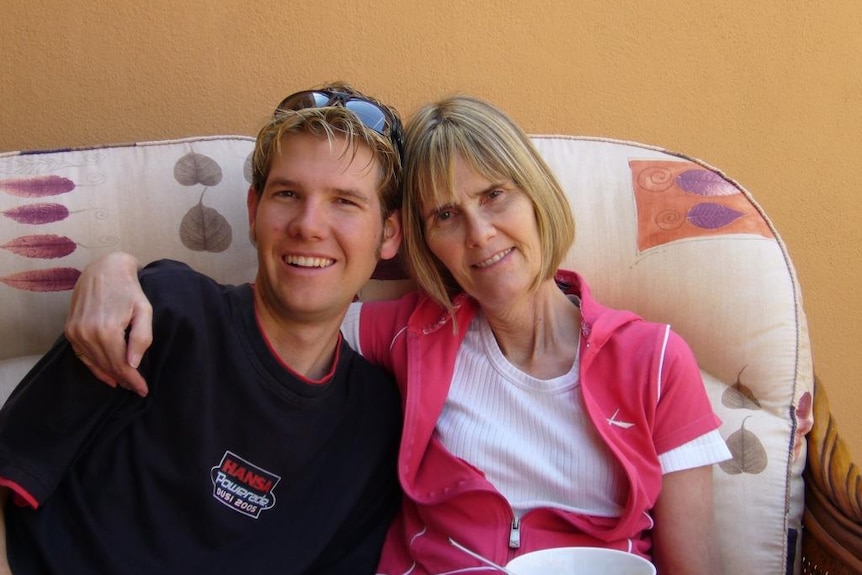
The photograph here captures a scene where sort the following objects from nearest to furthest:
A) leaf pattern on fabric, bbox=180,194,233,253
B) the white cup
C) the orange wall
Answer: the white cup, leaf pattern on fabric, bbox=180,194,233,253, the orange wall

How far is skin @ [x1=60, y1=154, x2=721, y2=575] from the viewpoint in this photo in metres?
1.58

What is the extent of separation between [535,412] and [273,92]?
1.26 meters

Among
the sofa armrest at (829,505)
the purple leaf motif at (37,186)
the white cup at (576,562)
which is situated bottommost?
the sofa armrest at (829,505)

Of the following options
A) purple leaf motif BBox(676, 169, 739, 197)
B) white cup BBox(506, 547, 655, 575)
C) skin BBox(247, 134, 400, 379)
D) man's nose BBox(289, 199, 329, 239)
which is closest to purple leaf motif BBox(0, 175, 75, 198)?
skin BBox(247, 134, 400, 379)

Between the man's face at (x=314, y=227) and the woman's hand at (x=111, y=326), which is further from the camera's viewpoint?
the man's face at (x=314, y=227)

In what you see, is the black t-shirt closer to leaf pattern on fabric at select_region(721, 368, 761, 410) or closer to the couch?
the couch

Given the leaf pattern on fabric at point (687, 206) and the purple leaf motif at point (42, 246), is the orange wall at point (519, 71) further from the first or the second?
the purple leaf motif at point (42, 246)

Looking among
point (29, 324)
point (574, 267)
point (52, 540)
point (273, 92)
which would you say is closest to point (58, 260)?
point (29, 324)

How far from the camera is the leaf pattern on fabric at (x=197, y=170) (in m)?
1.91

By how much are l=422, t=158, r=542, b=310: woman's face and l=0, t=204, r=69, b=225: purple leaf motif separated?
0.85m

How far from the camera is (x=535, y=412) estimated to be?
1.65 meters

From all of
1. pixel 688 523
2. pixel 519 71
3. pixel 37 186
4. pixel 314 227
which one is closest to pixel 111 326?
pixel 314 227

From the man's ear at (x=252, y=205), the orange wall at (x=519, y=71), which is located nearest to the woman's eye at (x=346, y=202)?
the man's ear at (x=252, y=205)

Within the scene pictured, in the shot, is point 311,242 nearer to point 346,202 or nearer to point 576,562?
point 346,202
